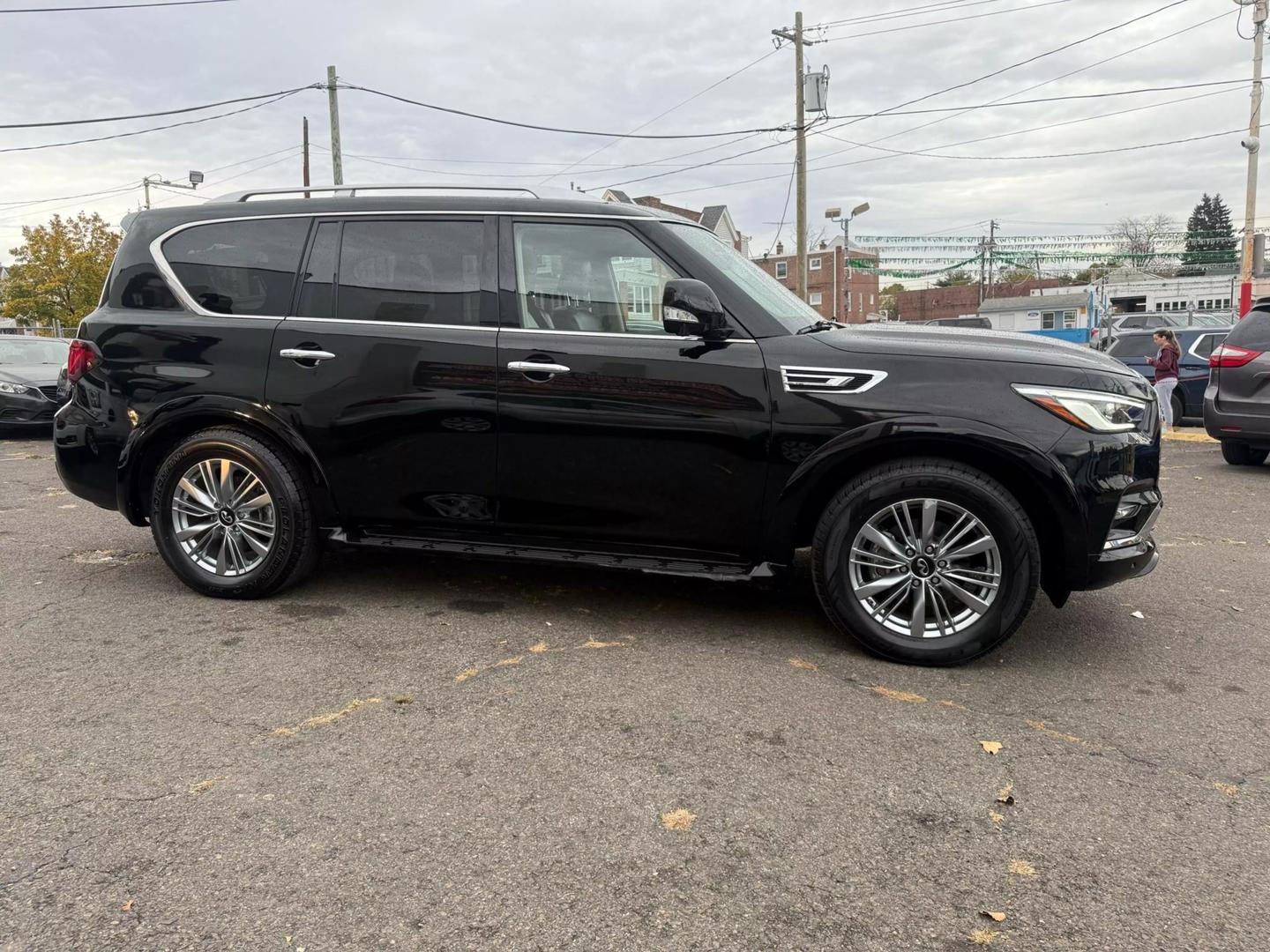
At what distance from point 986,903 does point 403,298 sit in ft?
10.8

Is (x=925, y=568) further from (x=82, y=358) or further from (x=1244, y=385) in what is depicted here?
(x=1244, y=385)

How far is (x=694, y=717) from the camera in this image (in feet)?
10.5

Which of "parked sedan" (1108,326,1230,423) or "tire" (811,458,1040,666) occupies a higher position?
"parked sedan" (1108,326,1230,423)

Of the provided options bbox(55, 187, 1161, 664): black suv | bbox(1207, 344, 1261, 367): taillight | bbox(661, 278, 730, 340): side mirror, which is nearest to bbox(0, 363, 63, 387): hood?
bbox(55, 187, 1161, 664): black suv

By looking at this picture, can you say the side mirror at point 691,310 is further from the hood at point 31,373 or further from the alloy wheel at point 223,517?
the hood at point 31,373

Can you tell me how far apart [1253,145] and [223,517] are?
2478cm

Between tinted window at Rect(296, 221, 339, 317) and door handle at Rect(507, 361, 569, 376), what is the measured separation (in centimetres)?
99

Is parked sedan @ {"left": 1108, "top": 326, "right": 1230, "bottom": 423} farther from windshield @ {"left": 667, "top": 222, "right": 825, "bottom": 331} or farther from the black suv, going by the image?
the black suv

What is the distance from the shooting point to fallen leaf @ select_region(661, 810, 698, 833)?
8.27ft

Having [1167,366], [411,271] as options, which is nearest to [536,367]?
[411,271]

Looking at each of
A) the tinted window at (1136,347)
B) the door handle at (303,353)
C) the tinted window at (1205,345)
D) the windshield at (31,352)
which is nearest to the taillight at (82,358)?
the door handle at (303,353)

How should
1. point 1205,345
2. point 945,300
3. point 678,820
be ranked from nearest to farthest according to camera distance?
point 678,820
point 1205,345
point 945,300

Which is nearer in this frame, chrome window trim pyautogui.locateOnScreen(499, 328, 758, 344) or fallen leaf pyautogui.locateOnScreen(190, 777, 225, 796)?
fallen leaf pyautogui.locateOnScreen(190, 777, 225, 796)

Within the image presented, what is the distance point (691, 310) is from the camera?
3686 millimetres
